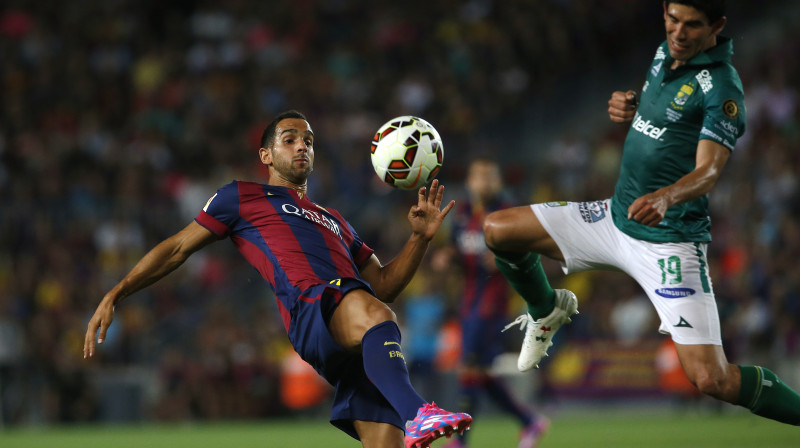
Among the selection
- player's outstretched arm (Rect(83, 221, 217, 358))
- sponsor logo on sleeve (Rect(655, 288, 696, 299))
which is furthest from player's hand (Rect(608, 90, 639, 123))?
player's outstretched arm (Rect(83, 221, 217, 358))

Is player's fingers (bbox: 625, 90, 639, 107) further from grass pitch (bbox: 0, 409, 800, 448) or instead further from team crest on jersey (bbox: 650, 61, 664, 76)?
grass pitch (bbox: 0, 409, 800, 448)

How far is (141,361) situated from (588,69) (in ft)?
32.0

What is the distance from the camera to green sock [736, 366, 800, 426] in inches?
220

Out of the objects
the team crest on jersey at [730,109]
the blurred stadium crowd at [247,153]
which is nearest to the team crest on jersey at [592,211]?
the team crest on jersey at [730,109]

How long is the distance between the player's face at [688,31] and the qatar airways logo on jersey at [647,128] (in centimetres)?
41

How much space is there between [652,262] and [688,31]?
1.31 m

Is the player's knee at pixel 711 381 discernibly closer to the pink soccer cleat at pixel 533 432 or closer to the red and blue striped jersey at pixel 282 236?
the red and blue striped jersey at pixel 282 236

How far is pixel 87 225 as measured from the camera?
626 inches

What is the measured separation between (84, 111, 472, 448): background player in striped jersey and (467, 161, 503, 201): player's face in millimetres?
3346

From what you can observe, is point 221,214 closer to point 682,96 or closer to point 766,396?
point 682,96

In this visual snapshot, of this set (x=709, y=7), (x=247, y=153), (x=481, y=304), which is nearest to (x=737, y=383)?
(x=709, y=7)

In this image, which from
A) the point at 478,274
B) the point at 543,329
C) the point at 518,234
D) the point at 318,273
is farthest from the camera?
the point at 478,274

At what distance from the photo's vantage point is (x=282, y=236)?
552 cm

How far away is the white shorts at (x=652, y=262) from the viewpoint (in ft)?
18.4
